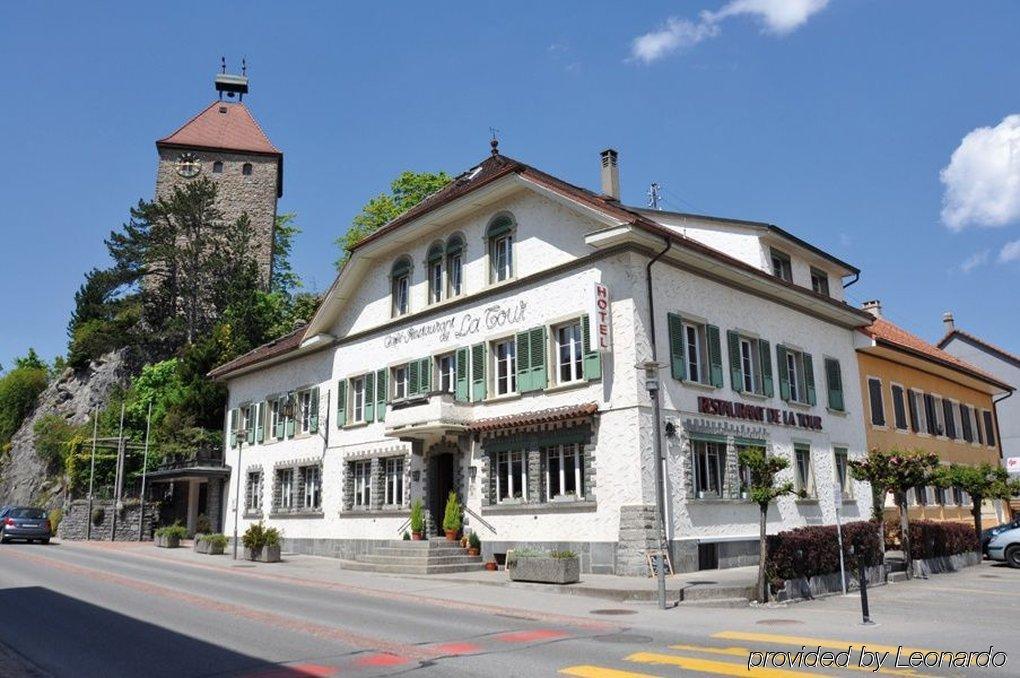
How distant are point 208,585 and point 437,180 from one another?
106 ft

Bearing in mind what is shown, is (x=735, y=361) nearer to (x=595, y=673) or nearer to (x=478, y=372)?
(x=478, y=372)

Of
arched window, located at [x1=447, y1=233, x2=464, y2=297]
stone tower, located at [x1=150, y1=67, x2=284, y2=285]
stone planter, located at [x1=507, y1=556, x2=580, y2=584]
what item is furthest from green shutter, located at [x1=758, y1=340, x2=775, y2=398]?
stone tower, located at [x1=150, y1=67, x2=284, y2=285]

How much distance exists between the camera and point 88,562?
22922 millimetres

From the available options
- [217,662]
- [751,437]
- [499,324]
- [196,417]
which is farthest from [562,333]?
[196,417]

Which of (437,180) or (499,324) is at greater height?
(437,180)

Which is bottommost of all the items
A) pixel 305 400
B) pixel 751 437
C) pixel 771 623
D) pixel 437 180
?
pixel 771 623

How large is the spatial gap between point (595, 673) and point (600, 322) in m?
11.7

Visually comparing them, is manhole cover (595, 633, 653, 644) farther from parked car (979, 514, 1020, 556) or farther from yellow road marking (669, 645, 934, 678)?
parked car (979, 514, 1020, 556)

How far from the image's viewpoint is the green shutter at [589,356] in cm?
1889

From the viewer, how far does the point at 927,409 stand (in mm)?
32062

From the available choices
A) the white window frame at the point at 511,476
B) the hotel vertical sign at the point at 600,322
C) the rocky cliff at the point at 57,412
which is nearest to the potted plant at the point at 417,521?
the white window frame at the point at 511,476

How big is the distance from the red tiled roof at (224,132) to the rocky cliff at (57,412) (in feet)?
66.9

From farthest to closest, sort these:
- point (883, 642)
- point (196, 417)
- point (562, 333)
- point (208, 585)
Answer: point (196, 417)
point (562, 333)
point (208, 585)
point (883, 642)

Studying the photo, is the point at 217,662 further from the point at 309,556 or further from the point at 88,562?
the point at 309,556
